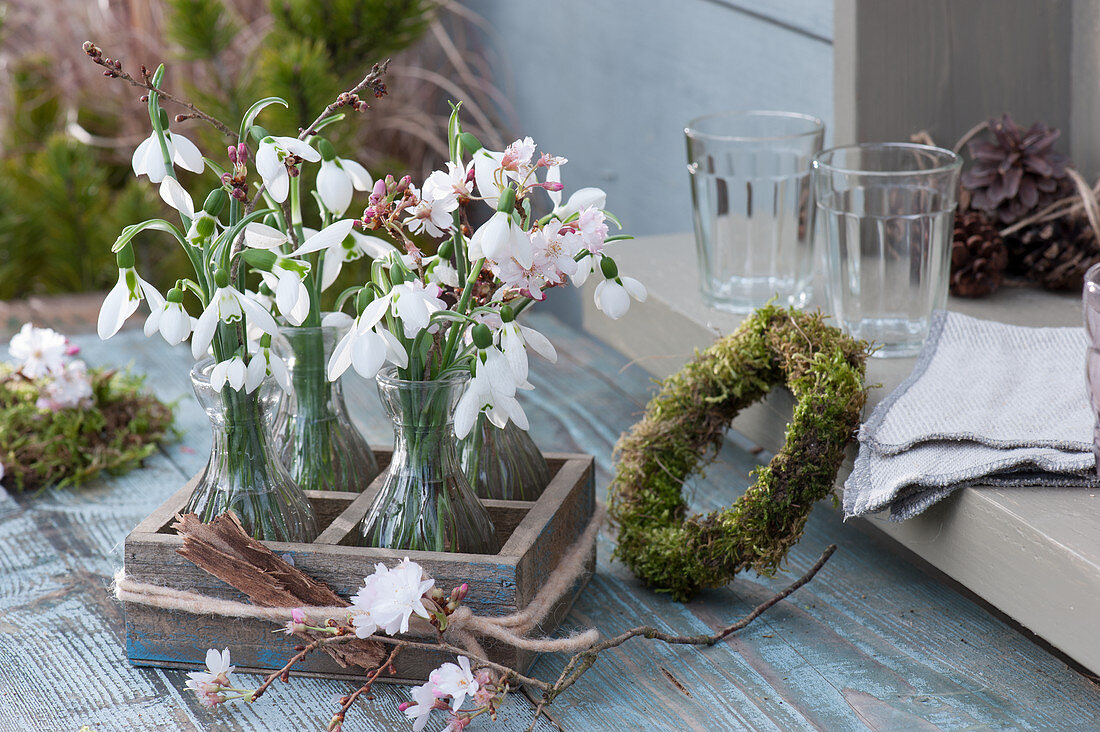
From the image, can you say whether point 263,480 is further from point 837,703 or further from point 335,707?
point 837,703

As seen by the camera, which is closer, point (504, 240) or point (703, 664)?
point (504, 240)

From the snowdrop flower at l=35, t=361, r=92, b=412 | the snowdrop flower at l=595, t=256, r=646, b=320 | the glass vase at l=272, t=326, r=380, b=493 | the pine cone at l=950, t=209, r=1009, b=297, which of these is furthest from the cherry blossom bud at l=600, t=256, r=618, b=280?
the snowdrop flower at l=35, t=361, r=92, b=412

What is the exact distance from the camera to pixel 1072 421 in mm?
685

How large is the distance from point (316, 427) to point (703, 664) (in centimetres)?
30

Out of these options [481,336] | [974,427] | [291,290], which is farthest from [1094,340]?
[291,290]

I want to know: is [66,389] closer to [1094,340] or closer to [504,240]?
[504,240]

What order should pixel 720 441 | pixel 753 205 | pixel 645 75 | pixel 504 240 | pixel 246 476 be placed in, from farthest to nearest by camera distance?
pixel 645 75 < pixel 753 205 < pixel 720 441 < pixel 246 476 < pixel 504 240

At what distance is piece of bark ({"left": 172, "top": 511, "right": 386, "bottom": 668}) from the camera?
25.0 inches

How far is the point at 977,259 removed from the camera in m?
0.98

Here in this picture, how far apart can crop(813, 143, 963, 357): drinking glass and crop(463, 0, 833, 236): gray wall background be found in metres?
0.32

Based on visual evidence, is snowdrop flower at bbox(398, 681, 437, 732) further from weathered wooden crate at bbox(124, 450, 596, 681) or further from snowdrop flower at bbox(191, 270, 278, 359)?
snowdrop flower at bbox(191, 270, 278, 359)

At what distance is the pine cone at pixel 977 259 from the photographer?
3.23 feet

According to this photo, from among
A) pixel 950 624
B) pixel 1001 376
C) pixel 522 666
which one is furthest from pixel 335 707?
pixel 1001 376

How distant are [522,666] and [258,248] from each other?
0.94 ft
